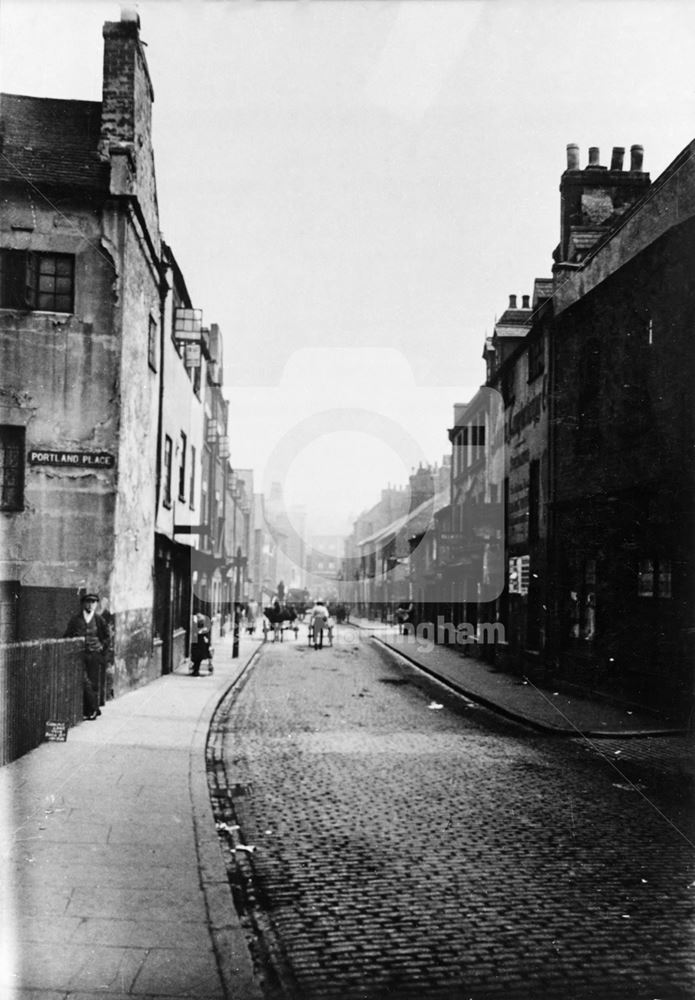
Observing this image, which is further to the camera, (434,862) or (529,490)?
(529,490)

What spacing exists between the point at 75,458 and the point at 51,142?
19.9 feet

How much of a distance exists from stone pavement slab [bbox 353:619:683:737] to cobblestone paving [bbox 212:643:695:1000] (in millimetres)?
1010

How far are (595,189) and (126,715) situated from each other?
15168mm

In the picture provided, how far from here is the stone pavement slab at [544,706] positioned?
12711 millimetres

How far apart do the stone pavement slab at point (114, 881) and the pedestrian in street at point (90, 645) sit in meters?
2.23

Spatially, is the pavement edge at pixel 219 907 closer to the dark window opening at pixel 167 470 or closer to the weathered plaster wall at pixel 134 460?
the weathered plaster wall at pixel 134 460

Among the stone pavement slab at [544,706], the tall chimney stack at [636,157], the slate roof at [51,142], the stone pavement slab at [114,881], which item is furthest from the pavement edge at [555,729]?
the tall chimney stack at [636,157]

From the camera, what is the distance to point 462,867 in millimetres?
6172

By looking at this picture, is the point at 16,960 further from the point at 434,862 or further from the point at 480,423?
the point at 480,423

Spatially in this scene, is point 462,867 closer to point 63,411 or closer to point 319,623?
point 63,411

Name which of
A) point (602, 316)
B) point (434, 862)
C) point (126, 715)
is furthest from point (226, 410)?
point (434, 862)

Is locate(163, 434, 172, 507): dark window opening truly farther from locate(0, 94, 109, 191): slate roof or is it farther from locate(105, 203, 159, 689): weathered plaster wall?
locate(0, 94, 109, 191): slate roof

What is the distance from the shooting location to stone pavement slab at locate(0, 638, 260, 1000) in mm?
4246

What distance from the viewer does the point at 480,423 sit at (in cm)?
3148
